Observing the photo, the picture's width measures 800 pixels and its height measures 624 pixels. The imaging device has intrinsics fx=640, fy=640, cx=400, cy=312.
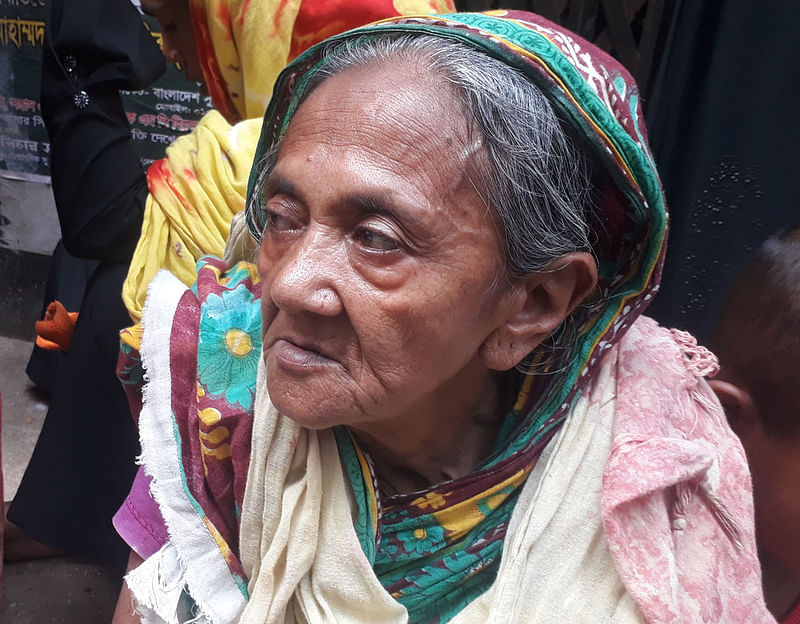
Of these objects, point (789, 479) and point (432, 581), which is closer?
point (432, 581)

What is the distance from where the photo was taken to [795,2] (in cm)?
213

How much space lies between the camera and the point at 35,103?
3.38 meters

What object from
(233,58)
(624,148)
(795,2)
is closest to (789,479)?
(624,148)

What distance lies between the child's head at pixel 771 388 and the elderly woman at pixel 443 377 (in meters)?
0.42

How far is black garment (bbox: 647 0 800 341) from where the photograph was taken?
2195 millimetres

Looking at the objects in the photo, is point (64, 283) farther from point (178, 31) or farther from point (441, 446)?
point (441, 446)

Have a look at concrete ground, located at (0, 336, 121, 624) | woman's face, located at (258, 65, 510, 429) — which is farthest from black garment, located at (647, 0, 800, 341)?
concrete ground, located at (0, 336, 121, 624)

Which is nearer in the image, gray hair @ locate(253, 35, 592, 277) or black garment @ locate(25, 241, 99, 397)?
gray hair @ locate(253, 35, 592, 277)

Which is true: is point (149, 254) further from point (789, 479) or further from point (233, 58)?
point (789, 479)

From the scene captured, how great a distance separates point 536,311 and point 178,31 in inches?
64.9

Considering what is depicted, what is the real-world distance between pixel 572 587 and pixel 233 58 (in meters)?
1.69

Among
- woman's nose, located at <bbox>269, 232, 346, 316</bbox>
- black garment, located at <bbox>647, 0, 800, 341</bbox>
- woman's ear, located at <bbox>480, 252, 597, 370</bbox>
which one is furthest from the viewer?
black garment, located at <bbox>647, 0, 800, 341</bbox>

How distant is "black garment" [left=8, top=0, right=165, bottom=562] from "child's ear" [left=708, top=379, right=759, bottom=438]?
5.05ft

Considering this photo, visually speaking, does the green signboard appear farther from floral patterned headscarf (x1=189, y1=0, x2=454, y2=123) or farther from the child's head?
the child's head
